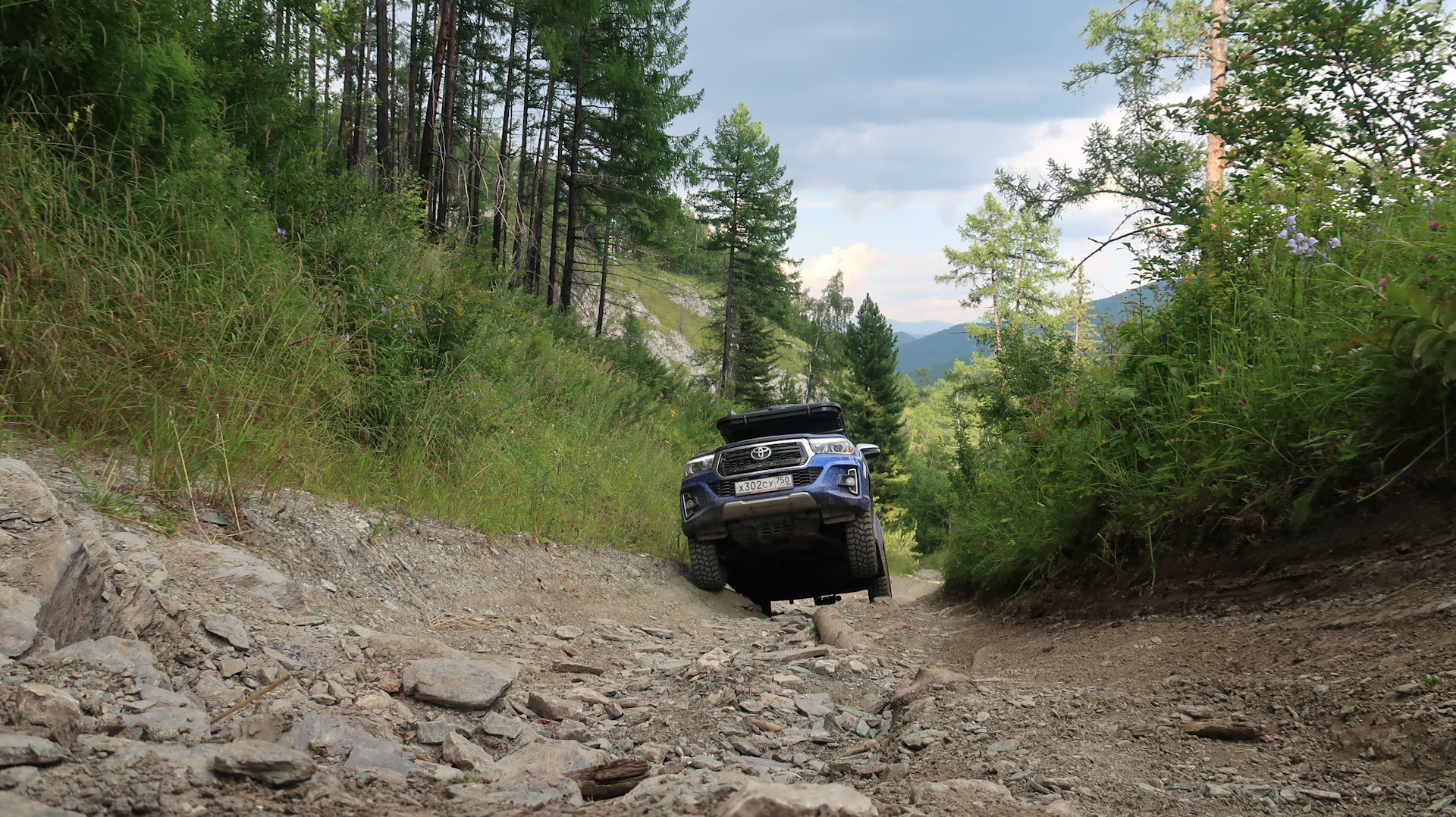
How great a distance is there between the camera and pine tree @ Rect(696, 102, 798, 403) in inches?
1587

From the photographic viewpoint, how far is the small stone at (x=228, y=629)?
2.81 metres

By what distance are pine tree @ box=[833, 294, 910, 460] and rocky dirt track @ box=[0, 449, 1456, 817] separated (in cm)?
3729

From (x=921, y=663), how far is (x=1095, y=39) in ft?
60.5

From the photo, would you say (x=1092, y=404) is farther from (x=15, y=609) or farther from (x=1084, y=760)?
(x=15, y=609)

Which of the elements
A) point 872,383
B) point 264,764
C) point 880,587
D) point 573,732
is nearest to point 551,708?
point 573,732

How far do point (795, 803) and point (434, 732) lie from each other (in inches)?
60.4

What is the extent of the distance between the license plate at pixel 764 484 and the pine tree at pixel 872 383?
3348 centimetres

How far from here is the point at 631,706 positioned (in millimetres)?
3439

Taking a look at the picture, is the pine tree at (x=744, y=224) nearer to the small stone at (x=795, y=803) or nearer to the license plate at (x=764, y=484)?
the license plate at (x=764, y=484)

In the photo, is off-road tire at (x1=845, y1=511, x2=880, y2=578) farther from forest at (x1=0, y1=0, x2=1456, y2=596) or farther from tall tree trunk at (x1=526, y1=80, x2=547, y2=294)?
tall tree trunk at (x1=526, y1=80, x2=547, y2=294)

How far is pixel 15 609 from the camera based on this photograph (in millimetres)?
2230

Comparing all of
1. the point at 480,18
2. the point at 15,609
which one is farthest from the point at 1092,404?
the point at 480,18

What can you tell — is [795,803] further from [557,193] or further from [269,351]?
[557,193]

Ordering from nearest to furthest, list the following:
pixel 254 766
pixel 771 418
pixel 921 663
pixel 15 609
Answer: pixel 254 766 → pixel 15 609 → pixel 921 663 → pixel 771 418
